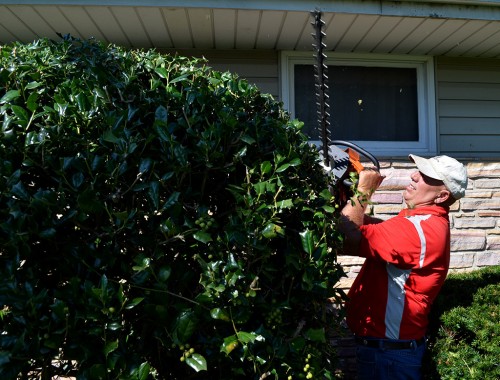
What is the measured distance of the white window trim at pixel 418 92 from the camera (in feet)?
18.1

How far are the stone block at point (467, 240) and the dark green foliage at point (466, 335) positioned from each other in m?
1.43

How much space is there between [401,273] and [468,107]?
3.52 m

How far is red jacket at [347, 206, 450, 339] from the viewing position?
2756 millimetres

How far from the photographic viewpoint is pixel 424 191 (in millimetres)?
3035

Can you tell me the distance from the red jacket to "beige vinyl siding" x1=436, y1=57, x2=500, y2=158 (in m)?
3.02

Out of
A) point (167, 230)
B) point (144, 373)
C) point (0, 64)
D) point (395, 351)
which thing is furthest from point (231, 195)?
point (395, 351)

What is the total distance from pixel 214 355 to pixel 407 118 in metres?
Answer: 4.40

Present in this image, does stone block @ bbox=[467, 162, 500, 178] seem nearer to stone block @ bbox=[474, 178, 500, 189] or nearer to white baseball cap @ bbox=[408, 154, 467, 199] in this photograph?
stone block @ bbox=[474, 178, 500, 189]

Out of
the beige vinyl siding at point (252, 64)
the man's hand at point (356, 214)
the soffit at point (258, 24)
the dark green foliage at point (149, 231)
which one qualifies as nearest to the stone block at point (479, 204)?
the soffit at point (258, 24)

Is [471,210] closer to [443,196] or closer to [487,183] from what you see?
[487,183]

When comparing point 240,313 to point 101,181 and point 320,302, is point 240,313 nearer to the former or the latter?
point 320,302

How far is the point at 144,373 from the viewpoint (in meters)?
1.78

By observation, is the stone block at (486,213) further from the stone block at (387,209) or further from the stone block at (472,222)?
the stone block at (387,209)

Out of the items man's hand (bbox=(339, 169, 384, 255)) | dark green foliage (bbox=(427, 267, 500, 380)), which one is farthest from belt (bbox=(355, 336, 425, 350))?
man's hand (bbox=(339, 169, 384, 255))
